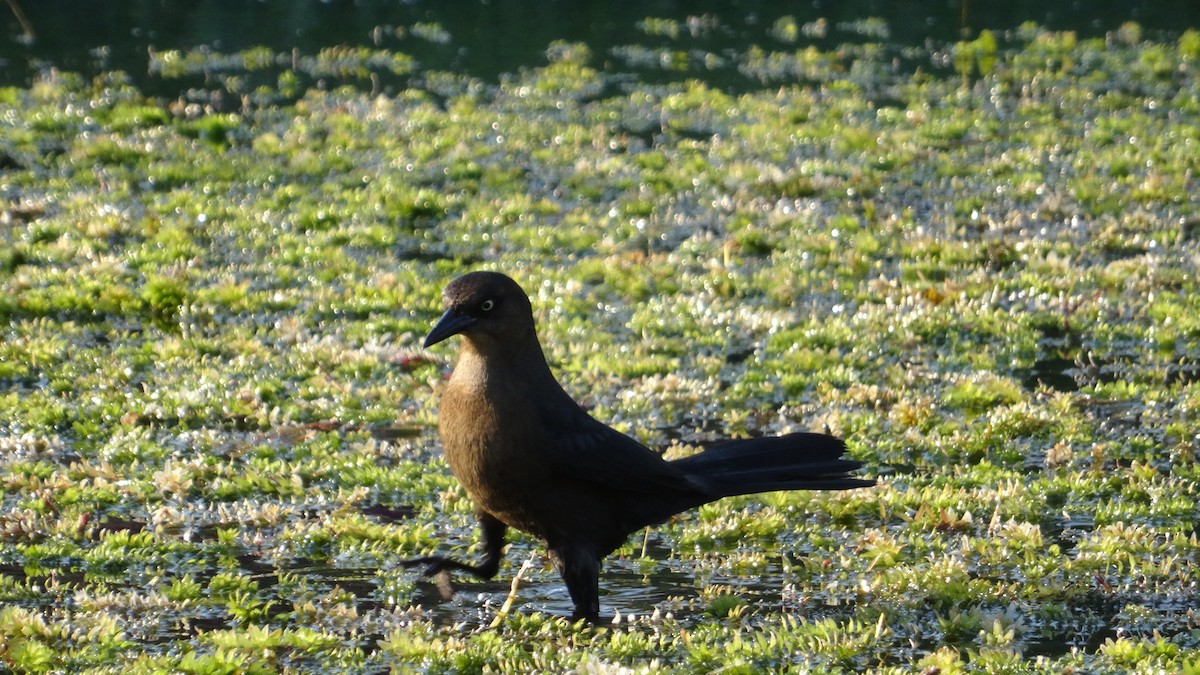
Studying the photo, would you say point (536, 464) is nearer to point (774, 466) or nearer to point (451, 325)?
point (451, 325)

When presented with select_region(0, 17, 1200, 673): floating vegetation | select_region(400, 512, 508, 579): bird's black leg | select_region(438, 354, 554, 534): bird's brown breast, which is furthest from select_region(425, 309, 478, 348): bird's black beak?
select_region(0, 17, 1200, 673): floating vegetation

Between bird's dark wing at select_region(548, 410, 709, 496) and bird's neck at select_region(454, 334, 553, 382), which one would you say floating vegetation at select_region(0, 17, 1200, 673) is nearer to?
bird's dark wing at select_region(548, 410, 709, 496)

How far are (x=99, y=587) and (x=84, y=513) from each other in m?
1.04

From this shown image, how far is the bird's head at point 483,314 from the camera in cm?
694

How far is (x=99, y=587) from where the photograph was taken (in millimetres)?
7484

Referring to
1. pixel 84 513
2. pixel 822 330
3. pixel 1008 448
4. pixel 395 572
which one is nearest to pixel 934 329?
pixel 822 330

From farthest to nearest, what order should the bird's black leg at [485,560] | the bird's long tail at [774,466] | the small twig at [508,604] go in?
the bird's long tail at [774,466]
the bird's black leg at [485,560]
the small twig at [508,604]

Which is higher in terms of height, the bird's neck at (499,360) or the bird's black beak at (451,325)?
the bird's black beak at (451,325)

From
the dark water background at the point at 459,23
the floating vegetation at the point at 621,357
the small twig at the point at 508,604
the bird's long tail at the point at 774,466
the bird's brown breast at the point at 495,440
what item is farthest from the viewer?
the dark water background at the point at 459,23

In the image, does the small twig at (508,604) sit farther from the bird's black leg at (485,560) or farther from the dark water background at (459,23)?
the dark water background at (459,23)

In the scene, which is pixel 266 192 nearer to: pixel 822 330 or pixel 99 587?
pixel 822 330

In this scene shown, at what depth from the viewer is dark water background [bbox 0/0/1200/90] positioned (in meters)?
24.5

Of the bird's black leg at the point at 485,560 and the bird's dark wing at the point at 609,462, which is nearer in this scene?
the bird's dark wing at the point at 609,462

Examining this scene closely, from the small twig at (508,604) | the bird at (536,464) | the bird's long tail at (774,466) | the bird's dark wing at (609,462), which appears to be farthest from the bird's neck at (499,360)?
the bird's long tail at (774,466)
